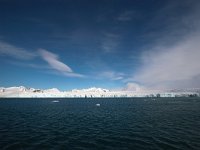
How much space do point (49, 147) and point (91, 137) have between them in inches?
348

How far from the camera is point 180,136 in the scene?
32.2 meters

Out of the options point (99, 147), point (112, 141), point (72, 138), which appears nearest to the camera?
point (99, 147)

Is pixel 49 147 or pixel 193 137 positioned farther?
pixel 193 137

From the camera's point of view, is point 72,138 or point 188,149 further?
point 72,138

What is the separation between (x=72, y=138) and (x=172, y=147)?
16.7 meters

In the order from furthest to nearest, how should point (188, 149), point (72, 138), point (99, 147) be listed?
point (72, 138), point (99, 147), point (188, 149)

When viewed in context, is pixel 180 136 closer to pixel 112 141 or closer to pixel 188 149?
pixel 188 149

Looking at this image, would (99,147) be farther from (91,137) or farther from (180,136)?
(180,136)

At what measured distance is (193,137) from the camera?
31.1 m

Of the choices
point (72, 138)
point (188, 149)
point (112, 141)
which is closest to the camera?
point (188, 149)

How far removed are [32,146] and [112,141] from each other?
12585mm

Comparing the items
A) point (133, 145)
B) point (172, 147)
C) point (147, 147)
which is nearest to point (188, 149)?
point (172, 147)

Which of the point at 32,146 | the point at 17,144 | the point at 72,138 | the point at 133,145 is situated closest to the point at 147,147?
the point at 133,145

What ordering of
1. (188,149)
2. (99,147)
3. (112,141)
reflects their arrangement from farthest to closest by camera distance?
(112,141) → (99,147) → (188,149)
